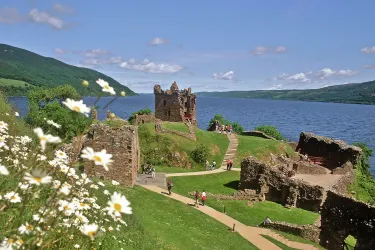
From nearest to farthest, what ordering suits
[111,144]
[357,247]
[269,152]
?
[357,247] → [111,144] → [269,152]

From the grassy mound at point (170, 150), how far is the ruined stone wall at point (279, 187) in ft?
31.9

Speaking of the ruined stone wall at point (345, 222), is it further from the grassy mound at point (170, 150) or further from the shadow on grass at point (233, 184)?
the grassy mound at point (170, 150)

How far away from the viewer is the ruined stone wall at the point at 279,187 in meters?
34.2

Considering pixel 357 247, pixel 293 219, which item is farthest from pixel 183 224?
pixel 293 219

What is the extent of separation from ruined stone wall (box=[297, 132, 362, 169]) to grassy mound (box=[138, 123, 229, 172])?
1701cm

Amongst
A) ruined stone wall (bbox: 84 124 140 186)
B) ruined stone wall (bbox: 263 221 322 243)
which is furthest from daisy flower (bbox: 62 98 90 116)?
ruined stone wall (bbox: 263 221 322 243)

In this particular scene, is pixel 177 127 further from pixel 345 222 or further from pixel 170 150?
pixel 345 222

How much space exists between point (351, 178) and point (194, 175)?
66.3 ft

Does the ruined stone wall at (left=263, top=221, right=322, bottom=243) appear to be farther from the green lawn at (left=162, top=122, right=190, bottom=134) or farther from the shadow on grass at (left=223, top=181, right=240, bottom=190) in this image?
the green lawn at (left=162, top=122, right=190, bottom=134)

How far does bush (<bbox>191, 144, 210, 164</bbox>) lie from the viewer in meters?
47.1

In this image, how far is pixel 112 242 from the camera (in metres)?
10.5

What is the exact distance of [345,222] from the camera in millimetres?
22297

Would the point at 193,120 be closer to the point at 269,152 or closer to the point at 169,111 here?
the point at 169,111

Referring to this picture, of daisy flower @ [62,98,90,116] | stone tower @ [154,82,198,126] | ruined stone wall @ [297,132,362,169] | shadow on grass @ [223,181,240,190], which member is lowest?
shadow on grass @ [223,181,240,190]
